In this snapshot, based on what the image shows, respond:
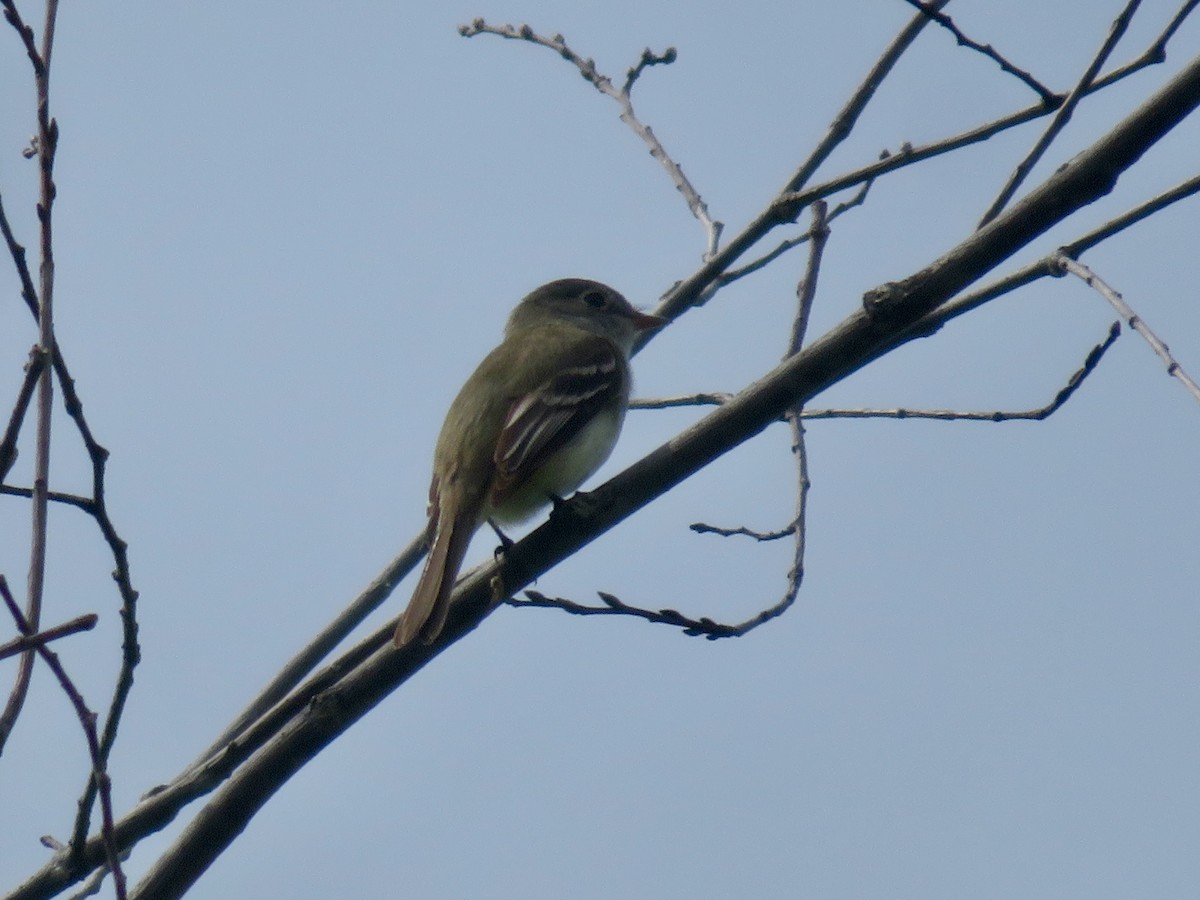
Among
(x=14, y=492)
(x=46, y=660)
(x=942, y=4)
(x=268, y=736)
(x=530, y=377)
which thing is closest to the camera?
(x=46, y=660)

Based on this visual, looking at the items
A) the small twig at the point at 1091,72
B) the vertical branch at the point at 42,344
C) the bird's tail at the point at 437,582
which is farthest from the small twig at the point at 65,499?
the small twig at the point at 1091,72

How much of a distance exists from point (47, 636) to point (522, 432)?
4373mm

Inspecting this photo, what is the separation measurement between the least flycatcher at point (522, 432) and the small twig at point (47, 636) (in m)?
2.72

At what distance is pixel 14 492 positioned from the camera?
9.91 ft

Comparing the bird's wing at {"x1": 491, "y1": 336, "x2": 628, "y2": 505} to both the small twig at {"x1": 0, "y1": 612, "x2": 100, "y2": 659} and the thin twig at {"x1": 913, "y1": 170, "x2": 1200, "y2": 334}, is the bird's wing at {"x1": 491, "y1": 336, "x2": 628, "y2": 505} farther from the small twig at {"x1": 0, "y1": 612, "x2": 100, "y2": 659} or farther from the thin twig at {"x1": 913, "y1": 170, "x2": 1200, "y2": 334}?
the small twig at {"x1": 0, "y1": 612, "x2": 100, "y2": 659}

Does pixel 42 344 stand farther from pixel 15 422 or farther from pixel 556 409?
pixel 556 409

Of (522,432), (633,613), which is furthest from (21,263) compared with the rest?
(522,432)

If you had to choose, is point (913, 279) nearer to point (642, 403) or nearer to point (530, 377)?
point (642, 403)

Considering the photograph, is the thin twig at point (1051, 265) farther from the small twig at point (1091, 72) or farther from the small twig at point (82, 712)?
the small twig at point (82, 712)

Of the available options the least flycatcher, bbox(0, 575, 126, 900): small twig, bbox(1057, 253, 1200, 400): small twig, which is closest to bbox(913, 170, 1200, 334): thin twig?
bbox(1057, 253, 1200, 400): small twig

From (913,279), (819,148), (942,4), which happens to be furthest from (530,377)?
(913,279)

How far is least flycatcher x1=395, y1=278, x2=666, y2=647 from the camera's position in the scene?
6336 millimetres

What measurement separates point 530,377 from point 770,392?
3524 mm

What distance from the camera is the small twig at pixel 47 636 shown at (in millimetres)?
2324
